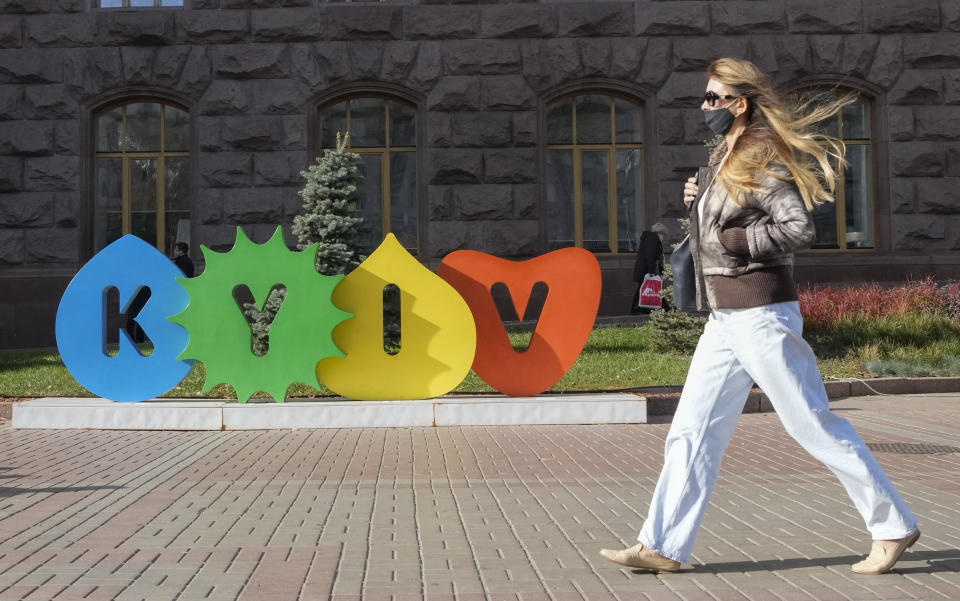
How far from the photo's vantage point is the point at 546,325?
11344 millimetres

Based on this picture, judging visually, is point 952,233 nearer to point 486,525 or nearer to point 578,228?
point 578,228

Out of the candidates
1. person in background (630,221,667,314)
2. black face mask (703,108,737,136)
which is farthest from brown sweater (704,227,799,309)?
person in background (630,221,667,314)

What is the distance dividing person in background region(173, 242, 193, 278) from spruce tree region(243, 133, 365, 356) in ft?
18.1

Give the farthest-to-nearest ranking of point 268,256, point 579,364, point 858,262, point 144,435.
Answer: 1. point 858,262
2. point 579,364
3. point 268,256
4. point 144,435

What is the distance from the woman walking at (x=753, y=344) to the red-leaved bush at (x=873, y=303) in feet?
37.4

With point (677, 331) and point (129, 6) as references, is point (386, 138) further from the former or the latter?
point (677, 331)

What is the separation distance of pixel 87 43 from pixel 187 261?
15.3 ft

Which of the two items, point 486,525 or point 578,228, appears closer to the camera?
point 486,525

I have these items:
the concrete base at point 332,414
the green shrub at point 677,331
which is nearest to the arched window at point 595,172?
the green shrub at point 677,331

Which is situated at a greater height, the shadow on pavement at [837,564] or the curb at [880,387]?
the curb at [880,387]

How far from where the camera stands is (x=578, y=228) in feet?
66.5

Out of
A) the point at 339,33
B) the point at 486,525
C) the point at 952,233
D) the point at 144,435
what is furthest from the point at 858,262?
the point at 486,525

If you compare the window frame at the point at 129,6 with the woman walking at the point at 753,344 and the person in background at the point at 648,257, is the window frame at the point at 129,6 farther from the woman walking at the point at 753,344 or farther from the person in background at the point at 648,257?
the woman walking at the point at 753,344

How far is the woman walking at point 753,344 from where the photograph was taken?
471cm
